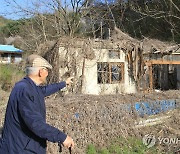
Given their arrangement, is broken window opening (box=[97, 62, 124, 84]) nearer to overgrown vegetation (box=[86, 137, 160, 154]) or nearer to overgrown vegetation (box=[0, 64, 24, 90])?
overgrown vegetation (box=[0, 64, 24, 90])

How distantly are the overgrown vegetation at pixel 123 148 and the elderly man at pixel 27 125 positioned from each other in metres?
3.28

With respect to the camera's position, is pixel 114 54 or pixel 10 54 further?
pixel 10 54

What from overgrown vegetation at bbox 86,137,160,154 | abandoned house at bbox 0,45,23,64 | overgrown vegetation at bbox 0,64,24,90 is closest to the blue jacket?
overgrown vegetation at bbox 86,137,160,154

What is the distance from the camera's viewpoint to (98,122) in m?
6.44

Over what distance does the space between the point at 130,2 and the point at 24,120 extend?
26.4 m

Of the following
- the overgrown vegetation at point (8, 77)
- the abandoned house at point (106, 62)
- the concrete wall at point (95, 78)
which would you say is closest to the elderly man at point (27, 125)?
the abandoned house at point (106, 62)

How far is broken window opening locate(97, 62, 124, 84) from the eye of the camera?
15062 millimetres

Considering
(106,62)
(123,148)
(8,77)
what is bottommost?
(123,148)

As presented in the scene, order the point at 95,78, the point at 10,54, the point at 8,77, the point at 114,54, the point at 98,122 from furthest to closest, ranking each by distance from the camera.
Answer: the point at 10,54, the point at 8,77, the point at 114,54, the point at 95,78, the point at 98,122

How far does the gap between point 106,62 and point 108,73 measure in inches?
23.4

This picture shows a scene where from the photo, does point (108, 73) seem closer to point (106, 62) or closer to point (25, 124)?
point (106, 62)

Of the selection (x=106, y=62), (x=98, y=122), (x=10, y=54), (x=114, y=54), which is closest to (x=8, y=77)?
(x=106, y=62)

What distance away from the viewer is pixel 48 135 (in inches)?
99.3

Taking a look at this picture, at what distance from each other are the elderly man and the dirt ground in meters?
2.87
